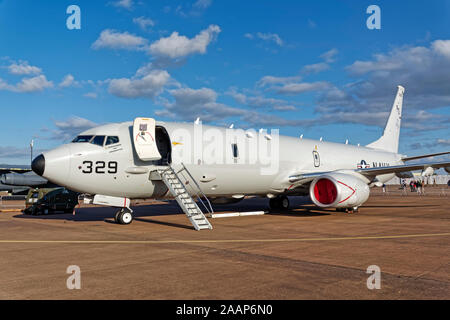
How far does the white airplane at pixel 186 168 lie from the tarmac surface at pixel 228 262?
160cm

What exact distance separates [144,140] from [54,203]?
10.9m

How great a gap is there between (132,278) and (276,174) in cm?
1247

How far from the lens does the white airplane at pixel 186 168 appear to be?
41.9ft

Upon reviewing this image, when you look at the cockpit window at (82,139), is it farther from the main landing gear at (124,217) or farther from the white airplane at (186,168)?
the main landing gear at (124,217)

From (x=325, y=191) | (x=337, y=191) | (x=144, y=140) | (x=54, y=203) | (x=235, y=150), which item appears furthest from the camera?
(x=54, y=203)

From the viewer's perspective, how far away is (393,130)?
27297 mm

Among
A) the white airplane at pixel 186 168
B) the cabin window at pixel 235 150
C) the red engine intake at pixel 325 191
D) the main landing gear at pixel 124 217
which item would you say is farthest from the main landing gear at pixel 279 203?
A: the main landing gear at pixel 124 217

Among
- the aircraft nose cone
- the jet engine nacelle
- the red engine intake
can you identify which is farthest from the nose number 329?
the red engine intake

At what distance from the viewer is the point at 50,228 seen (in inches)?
540

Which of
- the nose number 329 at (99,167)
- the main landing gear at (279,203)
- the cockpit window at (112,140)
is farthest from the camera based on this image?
the main landing gear at (279,203)

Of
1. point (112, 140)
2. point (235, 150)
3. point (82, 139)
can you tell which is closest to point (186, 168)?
point (235, 150)

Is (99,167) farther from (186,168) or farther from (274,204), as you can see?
(274,204)

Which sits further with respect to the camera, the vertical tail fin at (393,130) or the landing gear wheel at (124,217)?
the vertical tail fin at (393,130)
